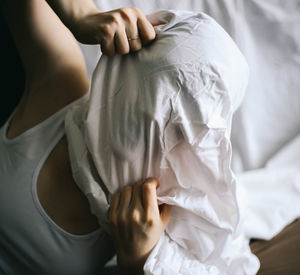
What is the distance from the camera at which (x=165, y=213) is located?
22.2 inches

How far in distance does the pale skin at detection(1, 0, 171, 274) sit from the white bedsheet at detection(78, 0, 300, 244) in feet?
0.76

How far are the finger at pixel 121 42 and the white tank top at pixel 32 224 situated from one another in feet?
0.58

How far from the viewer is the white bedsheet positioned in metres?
0.88

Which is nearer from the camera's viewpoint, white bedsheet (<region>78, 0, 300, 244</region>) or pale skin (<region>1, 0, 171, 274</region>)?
pale skin (<region>1, 0, 171, 274</region>)

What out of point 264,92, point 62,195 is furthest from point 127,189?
point 264,92

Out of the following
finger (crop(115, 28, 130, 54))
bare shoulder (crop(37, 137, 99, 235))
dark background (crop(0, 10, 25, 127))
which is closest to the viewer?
finger (crop(115, 28, 130, 54))

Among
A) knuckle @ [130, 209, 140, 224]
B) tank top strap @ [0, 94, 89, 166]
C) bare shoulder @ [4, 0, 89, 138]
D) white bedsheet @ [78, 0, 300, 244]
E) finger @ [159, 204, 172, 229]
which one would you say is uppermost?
bare shoulder @ [4, 0, 89, 138]

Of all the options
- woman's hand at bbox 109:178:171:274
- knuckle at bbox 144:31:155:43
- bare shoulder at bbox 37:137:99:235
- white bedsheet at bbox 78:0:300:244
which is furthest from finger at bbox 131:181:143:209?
white bedsheet at bbox 78:0:300:244

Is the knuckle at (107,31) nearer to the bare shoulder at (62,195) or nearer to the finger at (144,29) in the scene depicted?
the finger at (144,29)

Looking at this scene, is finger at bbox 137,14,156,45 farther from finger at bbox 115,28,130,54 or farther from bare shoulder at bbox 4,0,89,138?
bare shoulder at bbox 4,0,89,138

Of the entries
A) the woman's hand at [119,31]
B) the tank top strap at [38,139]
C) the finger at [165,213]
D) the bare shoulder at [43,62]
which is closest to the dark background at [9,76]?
the bare shoulder at [43,62]

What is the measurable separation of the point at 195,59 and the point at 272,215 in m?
0.52

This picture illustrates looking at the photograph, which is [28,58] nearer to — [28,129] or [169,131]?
[28,129]

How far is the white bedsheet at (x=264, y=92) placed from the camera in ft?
2.88
